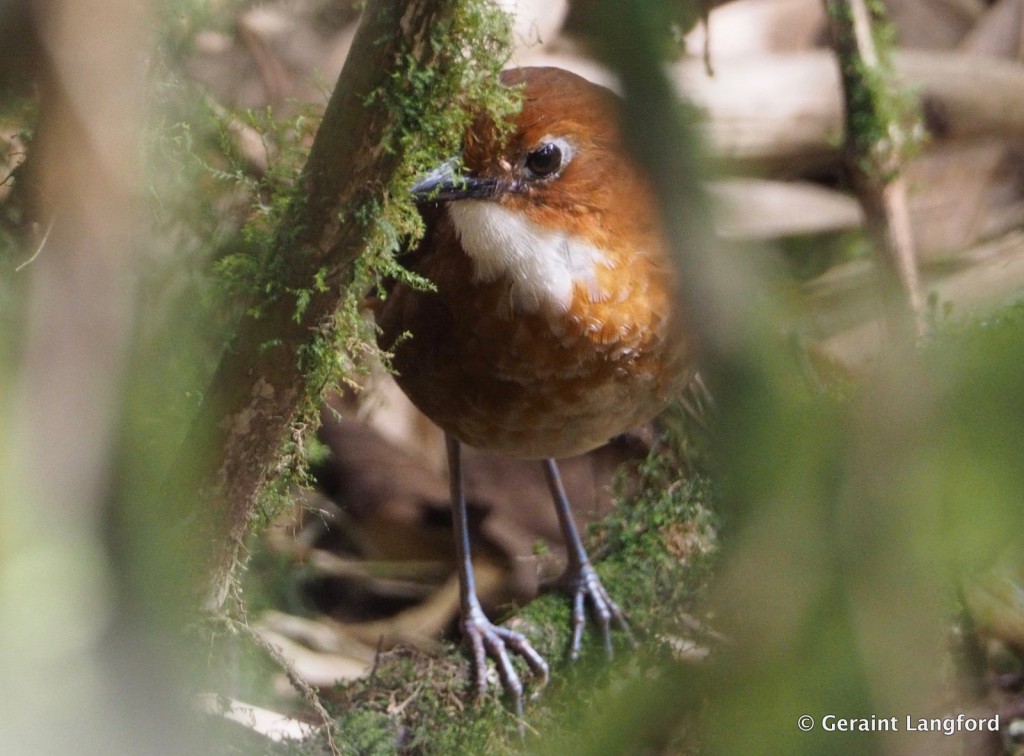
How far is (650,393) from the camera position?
1813 millimetres

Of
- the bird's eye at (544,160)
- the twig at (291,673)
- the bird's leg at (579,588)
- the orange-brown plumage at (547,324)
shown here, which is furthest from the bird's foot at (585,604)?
the bird's eye at (544,160)

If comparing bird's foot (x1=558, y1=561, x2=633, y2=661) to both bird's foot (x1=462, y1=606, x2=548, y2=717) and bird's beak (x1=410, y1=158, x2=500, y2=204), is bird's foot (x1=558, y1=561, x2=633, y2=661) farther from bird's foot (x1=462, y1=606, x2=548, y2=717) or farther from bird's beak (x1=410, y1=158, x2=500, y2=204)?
bird's beak (x1=410, y1=158, x2=500, y2=204)

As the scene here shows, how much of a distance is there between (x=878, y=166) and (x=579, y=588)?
1316mm

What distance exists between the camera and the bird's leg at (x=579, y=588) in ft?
7.03

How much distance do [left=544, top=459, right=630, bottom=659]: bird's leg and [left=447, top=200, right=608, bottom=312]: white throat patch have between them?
727 millimetres

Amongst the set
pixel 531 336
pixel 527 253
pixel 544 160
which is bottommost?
pixel 531 336

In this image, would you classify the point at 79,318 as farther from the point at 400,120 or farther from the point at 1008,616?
the point at 1008,616

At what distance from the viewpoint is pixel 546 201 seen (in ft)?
5.35

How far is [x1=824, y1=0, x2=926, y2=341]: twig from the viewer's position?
1.73 ft

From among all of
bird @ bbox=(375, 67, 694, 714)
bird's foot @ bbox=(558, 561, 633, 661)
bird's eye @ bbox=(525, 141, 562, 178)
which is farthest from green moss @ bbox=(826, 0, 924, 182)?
bird's foot @ bbox=(558, 561, 633, 661)

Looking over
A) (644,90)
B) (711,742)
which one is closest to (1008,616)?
(711,742)

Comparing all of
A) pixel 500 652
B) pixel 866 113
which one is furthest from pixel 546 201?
pixel 500 652

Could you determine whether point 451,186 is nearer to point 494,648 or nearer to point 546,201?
point 546,201

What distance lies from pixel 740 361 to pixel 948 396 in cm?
8
